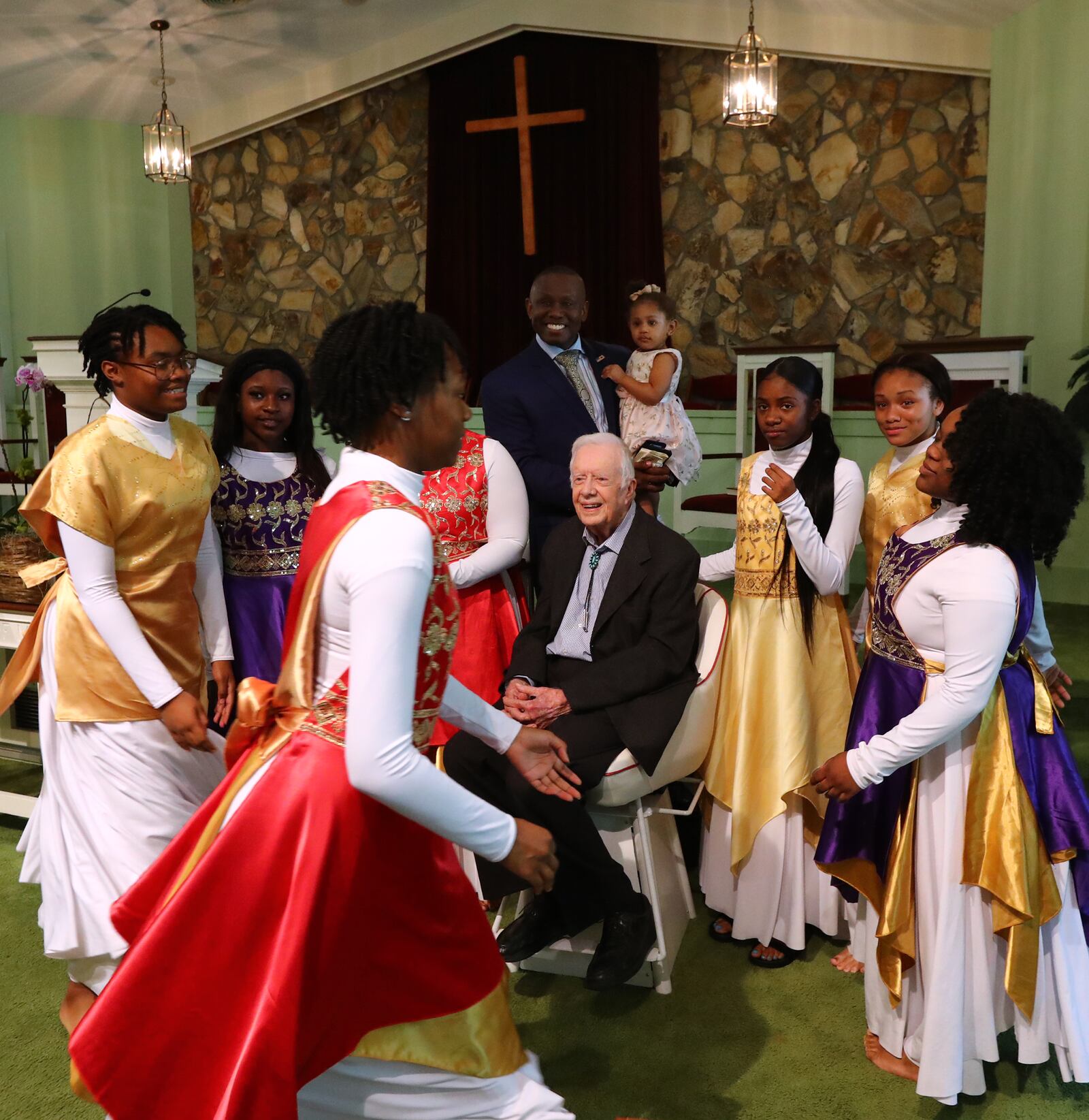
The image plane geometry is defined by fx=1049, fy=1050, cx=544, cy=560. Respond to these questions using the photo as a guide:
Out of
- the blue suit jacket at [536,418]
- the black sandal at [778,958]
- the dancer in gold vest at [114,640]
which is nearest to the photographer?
the dancer in gold vest at [114,640]

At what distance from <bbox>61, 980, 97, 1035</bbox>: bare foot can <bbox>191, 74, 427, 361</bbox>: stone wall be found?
24.1 ft

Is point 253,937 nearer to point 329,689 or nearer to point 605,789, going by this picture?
Result: point 329,689

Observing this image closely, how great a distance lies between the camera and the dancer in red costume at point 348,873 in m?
1.28

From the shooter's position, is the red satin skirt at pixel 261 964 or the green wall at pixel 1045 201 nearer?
the red satin skirt at pixel 261 964

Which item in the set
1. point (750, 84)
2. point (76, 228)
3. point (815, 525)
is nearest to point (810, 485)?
point (815, 525)

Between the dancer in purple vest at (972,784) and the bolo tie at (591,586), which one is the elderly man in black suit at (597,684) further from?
the dancer in purple vest at (972,784)

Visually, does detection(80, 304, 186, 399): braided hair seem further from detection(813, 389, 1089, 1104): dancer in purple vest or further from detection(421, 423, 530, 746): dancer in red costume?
detection(813, 389, 1089, 1104): dancer in purple vest

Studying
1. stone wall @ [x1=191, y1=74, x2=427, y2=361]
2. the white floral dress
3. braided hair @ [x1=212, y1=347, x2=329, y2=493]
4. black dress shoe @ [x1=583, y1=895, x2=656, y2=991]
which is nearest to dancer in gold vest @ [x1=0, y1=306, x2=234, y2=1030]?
braided hair @ [x1=212, y1=347, x2=329, y2=493]

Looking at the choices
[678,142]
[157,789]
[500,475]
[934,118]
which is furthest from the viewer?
[678,142]

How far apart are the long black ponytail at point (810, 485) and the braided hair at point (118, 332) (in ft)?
4.96

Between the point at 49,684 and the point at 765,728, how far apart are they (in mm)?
1749

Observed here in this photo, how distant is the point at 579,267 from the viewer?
8.40m

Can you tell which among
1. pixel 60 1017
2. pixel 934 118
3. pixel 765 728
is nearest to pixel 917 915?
pixel 765 728

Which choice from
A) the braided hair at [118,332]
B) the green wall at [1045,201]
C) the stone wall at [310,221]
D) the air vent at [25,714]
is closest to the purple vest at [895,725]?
the braided hair at [118,332]
